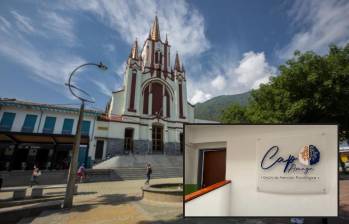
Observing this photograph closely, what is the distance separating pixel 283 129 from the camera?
303 centimetres

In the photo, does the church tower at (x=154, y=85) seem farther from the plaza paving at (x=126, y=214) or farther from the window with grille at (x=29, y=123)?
the plaza paving at (x=126, y=214)

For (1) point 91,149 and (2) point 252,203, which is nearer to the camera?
(2) point 252,203

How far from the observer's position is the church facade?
89.6 ft

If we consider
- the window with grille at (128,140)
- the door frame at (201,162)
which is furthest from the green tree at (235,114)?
the door frame at (201,162)

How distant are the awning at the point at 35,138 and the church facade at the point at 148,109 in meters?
3.50

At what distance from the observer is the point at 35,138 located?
22109 millimetres

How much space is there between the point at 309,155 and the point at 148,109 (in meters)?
29.0

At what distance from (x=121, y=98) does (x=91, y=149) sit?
880cm

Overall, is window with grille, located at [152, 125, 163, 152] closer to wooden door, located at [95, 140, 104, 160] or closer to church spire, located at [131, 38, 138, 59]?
wooden door, located at [95, 140, 104, 160]

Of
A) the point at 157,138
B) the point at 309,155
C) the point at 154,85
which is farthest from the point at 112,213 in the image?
A: the point at 154,85

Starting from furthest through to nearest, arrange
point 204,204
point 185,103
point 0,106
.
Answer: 1. point 185,103
2. point 0,106
3. point 204,204

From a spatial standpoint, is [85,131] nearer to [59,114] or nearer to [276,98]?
[59,114]

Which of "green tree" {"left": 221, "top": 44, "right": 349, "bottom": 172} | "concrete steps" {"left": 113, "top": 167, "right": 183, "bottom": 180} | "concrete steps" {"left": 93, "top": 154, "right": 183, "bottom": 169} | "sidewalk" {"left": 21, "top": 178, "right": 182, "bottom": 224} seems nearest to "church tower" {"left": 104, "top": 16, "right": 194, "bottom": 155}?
"concrete steps" {"left": 93, "top": 154, "right": 183, "bottom": 169}

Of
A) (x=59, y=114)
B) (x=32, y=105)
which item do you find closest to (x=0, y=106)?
(x=32, y=105)
